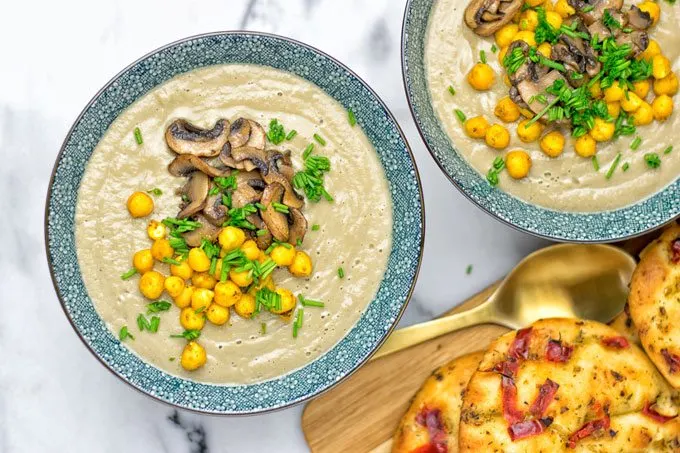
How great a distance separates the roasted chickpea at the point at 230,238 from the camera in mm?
3523

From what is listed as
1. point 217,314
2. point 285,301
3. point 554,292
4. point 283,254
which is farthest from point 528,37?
point 217,314

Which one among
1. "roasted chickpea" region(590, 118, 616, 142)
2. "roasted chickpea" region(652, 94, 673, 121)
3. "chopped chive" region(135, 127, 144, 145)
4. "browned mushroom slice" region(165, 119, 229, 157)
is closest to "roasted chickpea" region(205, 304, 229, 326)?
"browned mushroom slice" region(165, 119, 229, 157)

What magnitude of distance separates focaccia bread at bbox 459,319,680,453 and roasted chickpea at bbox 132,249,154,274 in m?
1.39

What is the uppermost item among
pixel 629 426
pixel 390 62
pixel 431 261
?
pixel 390 62

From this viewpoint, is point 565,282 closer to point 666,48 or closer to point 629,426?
point 629,426

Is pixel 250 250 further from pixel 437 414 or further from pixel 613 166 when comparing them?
pixel 613 166

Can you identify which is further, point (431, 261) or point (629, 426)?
point (431, 261)

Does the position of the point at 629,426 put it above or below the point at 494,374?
below

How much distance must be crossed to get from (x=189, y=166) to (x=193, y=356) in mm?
739

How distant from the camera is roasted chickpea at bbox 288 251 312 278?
3.61 meters

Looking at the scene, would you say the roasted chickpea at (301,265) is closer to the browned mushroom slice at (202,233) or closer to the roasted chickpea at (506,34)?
the browned mushroom slice at (202,233)

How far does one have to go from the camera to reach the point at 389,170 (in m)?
3.75

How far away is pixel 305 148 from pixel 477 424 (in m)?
1.31

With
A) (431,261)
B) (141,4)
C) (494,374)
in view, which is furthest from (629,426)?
(141,4)
